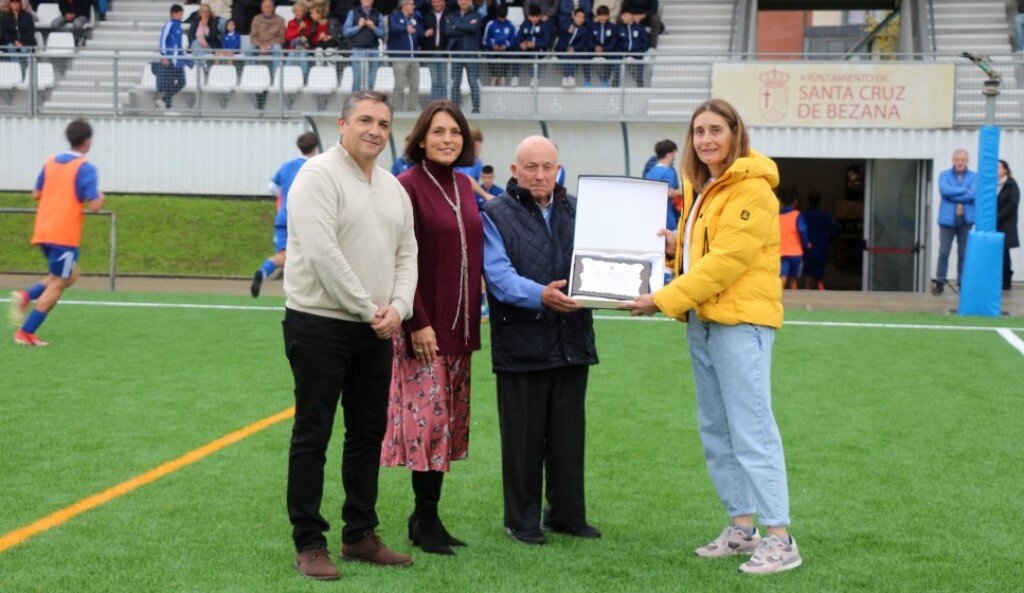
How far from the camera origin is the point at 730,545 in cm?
563

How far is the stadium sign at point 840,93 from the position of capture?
19188 mm

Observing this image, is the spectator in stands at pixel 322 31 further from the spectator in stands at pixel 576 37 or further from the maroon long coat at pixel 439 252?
the maroon long coat at pixel 439 252

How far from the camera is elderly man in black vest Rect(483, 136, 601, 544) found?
5.77 metres

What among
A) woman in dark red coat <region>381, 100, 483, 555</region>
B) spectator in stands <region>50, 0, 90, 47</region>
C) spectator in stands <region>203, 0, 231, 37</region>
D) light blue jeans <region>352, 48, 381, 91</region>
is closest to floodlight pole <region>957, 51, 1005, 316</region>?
light blue jeans <region>352, 48, 381, 91</region>

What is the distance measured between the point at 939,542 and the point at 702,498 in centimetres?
120

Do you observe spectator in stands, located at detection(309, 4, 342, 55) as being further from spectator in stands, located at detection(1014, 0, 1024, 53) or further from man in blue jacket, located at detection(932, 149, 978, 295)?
spectator in stands, located at detection(1014, 0, 1024, 53)

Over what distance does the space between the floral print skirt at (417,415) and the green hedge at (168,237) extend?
1313 cm

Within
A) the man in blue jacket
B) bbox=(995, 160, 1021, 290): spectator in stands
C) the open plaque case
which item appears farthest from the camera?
bbox=(995, 160, 1021, 290): spectator in stands

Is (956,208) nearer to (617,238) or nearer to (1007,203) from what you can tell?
(1007,203)

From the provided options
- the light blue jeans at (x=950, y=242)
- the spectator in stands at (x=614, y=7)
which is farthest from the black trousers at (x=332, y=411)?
the spectator in stands at (x=614, y=7)

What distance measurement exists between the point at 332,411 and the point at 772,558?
70.0 inches

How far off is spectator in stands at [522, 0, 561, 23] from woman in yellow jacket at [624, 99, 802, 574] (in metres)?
18.2

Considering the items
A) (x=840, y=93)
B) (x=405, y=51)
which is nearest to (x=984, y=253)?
(x=840, y=93)

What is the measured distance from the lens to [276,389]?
31.3 feet
